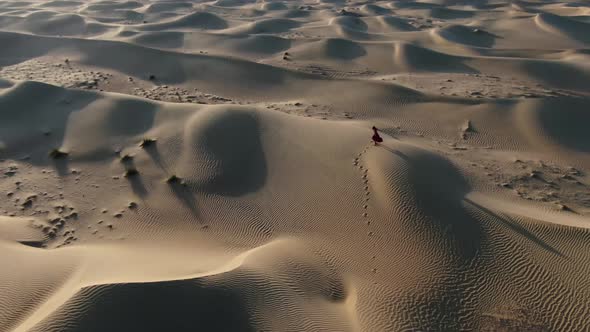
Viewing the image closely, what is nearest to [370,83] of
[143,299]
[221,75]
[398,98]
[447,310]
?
[398,98]

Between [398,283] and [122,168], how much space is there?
6208 mm

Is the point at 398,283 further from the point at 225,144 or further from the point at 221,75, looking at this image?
the point at 221,75

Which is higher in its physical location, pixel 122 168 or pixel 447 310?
pixel 122 168

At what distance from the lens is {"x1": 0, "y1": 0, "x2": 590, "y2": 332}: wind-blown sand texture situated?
5566mm

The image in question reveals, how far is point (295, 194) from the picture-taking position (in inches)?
327

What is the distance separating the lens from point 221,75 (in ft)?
51.3

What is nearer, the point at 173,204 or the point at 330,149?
the point at 173,204

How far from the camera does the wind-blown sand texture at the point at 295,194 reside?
5566mm

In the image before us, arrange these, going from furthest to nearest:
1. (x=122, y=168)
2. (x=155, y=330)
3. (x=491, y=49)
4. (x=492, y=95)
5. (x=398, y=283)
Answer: (x=491, y=49) → (x=492, y=95) → (x=122, y=168) → (x=398, y=283) → (x=155, y=330)

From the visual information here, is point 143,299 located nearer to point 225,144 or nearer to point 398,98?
point 225,144

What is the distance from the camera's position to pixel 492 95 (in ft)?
42.7

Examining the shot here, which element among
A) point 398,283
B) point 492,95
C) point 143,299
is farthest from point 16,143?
point 492,95

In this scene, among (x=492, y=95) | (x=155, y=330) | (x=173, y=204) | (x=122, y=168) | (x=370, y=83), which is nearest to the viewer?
(x=155, y=330)

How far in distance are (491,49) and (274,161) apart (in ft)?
48.5
